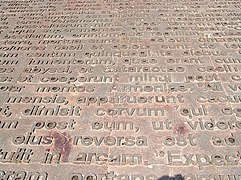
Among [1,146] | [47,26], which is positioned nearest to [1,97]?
[1,146]

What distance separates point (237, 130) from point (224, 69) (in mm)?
1860

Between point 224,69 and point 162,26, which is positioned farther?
point 162,26

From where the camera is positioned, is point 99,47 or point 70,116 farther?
point 99,47

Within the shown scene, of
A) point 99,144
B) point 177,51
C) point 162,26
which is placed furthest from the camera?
point 162,26

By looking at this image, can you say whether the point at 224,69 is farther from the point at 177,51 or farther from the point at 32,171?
the point at 32,171

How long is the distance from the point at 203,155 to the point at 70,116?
2.07 m

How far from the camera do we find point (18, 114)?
5.43 metres

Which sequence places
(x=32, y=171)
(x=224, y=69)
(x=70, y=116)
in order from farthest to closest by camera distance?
1. (x=224, y=69)
2. (x=70, y=116)
3. (x=32, y=171)

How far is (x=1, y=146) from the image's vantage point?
4785 mm

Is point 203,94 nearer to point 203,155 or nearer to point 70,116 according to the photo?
point 203,155

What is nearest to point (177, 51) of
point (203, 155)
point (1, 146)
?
point (203, 155)

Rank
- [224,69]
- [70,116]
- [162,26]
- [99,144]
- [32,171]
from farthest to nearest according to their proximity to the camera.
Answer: [162,26]
[224,69]
[70,116]
[99,144]
[32,171]

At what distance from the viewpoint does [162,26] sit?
8445 millimetres

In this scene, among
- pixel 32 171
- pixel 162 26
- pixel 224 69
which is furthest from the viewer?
pixel 162 26
